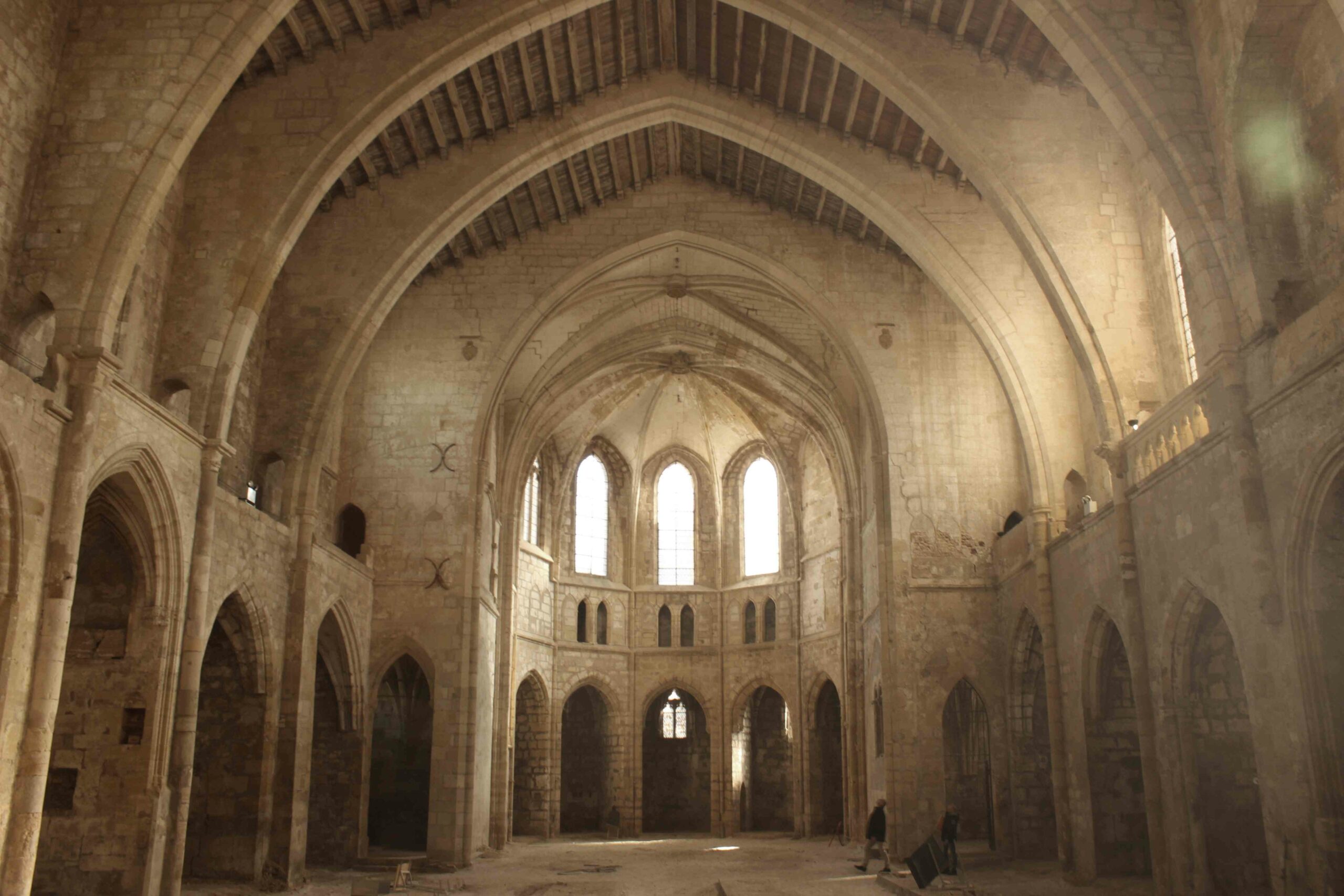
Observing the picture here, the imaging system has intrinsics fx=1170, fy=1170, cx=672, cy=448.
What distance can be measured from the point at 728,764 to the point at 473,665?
40.4 feet

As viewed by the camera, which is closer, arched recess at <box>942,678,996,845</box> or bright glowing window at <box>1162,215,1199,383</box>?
bright glowing window at <box>1162,215,1199,383</box>

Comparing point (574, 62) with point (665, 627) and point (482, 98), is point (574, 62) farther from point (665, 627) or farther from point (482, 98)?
point (665, 627)

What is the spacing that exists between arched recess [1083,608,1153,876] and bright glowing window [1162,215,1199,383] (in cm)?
330

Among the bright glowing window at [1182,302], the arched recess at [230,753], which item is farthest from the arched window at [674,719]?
the bright glowing window at [1182,302]

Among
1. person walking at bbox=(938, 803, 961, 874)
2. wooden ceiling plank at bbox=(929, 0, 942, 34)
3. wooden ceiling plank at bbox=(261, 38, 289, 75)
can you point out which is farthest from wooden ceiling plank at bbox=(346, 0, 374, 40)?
person walking at bbox=(938, 803, 961, 874)

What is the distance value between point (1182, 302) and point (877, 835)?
366 inches

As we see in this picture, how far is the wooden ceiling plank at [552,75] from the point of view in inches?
656

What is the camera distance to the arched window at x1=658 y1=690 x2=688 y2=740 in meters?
32.1

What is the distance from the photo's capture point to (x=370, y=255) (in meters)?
17.5

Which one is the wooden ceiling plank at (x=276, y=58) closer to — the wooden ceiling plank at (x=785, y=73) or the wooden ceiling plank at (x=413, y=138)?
the wooden ceiling plank at (x=413, y=138)

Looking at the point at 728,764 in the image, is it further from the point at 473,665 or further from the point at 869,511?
the point at 473,665

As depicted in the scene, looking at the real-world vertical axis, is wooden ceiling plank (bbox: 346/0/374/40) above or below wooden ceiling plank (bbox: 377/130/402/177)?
above

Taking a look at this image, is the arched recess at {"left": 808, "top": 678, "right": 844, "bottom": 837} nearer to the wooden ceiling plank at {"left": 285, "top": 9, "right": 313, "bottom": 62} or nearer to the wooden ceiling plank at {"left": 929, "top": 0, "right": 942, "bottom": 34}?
the wooden ceiling plank at {"left": 929, "top": 0, "right": 942, "bottom": 34}

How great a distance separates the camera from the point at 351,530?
2047 cm
